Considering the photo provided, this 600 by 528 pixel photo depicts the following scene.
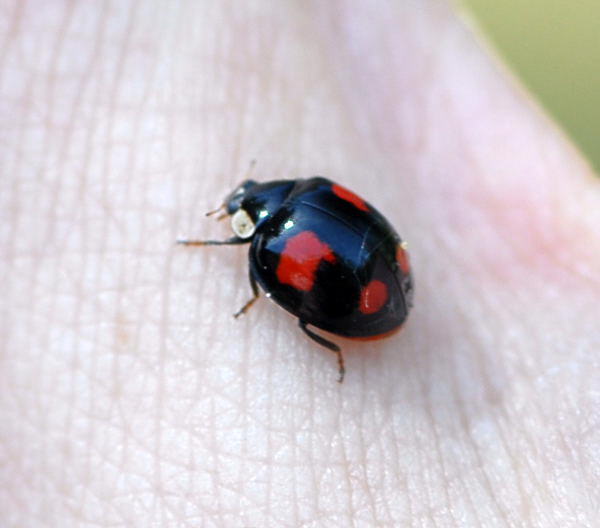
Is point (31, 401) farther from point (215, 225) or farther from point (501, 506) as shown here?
point (501, 506)

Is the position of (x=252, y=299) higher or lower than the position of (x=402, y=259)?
lower

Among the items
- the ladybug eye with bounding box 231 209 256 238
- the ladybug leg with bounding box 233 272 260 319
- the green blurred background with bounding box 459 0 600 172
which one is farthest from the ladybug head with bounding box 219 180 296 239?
the green blurred background with bounding box 459 0 600 172

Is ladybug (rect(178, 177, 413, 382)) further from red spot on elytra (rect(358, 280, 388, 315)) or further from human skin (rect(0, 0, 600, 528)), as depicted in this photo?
human skin (rect(0, 0, 600, 528))

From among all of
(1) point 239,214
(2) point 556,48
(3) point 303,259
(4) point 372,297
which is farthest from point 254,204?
(2) point 556,48

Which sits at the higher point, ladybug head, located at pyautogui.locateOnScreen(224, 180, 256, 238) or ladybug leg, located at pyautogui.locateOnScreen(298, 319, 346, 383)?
ladybug head, located at pyautogui.locateOnScreen(224, 180, 256, 238)

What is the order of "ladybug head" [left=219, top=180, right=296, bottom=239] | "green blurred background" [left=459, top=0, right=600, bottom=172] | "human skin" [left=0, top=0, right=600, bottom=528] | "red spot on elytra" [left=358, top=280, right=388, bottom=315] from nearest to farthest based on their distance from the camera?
"human skin" [left=0, top=0, right=600, bottom=528], "red spot on elytra" [left=358, top=280, right=388, bottom=315], "ladybug head" [left=219, top=180, right=296, bottom=239], "green blurred background" [left=459, top=0, right=600, bottom=172]

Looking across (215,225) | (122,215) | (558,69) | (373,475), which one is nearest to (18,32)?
(122,215)

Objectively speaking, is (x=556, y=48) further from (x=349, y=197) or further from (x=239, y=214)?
(x=239, y=214)
